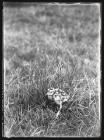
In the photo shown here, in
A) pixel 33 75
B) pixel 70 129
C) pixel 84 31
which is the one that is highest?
pixel 84 31

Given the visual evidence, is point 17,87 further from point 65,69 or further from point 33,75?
point 65,69

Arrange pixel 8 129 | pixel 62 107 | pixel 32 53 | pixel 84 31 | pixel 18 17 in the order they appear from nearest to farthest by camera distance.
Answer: pixel 8 129 < pixel 62 107 < pixel 32 53 < pixel 84 31 < pixel 18 17

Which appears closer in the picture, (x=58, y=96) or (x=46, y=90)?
(x=58, y=96)

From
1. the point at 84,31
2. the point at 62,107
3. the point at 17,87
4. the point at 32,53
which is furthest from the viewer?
the point at 84,31

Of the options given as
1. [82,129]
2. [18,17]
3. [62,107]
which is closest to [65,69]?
[62,107]

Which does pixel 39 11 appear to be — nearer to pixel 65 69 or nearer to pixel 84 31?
pixel 84 31

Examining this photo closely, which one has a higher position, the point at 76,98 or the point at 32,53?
the point at 32,53

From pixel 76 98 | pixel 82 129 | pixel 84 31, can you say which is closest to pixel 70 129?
pixel 82 129

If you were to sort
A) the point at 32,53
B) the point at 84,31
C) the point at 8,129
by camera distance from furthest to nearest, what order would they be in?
1. the point at 84,31
2. the point at 32,53
3. the point at 8,129

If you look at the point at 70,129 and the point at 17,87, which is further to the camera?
the point at 17,87
